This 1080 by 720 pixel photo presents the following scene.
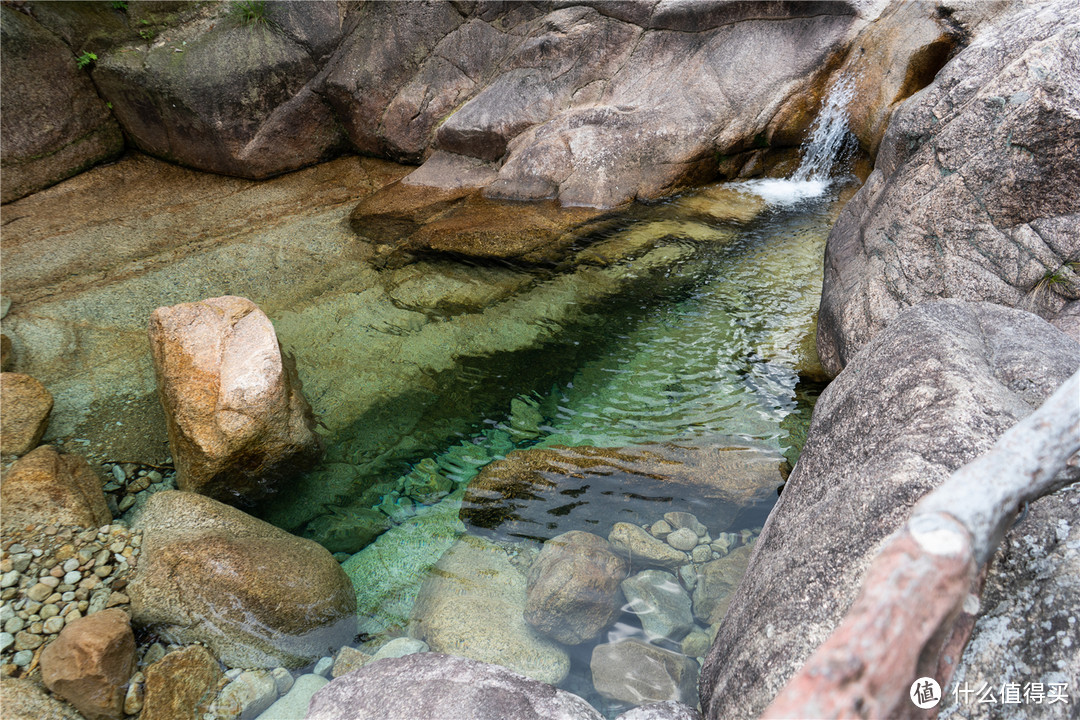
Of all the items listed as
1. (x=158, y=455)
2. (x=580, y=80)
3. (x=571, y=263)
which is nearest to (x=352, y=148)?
(x=580, y=80)

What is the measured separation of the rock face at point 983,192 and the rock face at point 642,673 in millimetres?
2199

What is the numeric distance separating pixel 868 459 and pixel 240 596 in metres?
2.79

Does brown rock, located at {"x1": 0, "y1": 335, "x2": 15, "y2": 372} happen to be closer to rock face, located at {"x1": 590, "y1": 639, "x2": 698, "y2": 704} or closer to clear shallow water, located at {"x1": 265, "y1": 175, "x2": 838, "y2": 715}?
clear shallow water, located at {"x1": 265, "y1": 175, "x2": 838, "y2": 715}

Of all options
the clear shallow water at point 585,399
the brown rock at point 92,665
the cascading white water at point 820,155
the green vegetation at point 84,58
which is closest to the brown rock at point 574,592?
the clear shallow water at point 585,399

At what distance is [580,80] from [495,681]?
7134 millimetres

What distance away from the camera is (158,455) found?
3869 mm

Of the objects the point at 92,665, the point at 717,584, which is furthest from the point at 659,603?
the point at 92,665

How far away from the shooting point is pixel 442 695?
2.07m

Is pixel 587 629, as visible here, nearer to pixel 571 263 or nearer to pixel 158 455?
pixel 158 455

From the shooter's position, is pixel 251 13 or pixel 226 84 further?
pixel 251 13

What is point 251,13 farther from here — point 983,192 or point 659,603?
point 659,603

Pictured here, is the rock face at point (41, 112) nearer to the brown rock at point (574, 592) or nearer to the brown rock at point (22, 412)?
the brown rock at point (22, 412)

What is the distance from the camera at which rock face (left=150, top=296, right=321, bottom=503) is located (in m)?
3.38

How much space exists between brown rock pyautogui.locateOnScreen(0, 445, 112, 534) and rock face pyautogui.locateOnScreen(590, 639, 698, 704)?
9.37 feet
